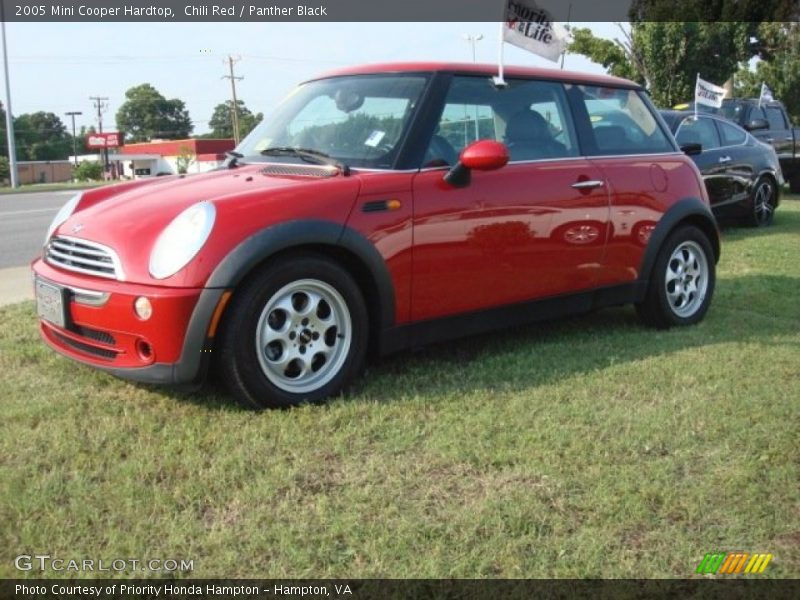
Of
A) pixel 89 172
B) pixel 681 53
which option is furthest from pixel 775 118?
pixel 89 172

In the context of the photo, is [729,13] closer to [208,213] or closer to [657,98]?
[657,98]

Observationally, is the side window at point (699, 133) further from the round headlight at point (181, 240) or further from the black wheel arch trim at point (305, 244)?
the round headlight at point (181, 240)

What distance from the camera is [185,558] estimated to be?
2457 millimetres

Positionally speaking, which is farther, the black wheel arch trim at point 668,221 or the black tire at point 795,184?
the black tire at point 795,184

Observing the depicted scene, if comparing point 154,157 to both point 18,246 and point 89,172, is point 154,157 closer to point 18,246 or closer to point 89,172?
point 89,172

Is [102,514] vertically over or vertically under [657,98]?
under

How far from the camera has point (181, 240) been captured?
344 cm

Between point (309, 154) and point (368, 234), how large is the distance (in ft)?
2.29

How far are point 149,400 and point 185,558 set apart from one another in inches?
55.1

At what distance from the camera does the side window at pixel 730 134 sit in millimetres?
10062

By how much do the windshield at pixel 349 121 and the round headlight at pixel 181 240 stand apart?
92cm

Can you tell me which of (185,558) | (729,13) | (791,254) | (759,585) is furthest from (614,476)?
(729,13)

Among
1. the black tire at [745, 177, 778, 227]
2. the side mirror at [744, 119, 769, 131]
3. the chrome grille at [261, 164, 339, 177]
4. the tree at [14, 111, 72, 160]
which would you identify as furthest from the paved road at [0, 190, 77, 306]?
the tree at [14, 111, 72, 160]

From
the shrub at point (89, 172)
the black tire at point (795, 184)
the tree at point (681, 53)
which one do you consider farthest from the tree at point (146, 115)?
the black tire at point (795, 184)
